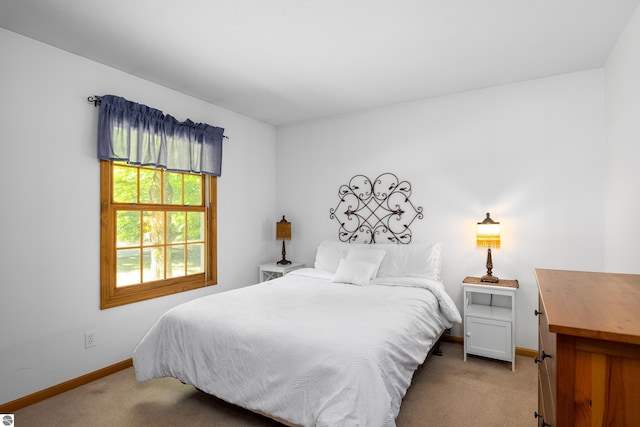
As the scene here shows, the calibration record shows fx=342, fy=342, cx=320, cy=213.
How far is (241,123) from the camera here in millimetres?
4156

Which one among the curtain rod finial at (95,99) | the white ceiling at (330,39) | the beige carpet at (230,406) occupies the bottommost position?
the beige carpet at (230,406)

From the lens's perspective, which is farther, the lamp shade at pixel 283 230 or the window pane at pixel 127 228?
the lamp shade at pixel 283 230

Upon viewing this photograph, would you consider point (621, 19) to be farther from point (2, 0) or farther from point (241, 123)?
point (2, 0)

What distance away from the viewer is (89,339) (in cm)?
270

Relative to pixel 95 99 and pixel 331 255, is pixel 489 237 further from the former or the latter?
pixel 95 99

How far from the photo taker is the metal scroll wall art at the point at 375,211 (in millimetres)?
3758

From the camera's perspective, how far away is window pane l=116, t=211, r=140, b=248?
2947mm

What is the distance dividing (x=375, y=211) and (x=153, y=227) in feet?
7.61

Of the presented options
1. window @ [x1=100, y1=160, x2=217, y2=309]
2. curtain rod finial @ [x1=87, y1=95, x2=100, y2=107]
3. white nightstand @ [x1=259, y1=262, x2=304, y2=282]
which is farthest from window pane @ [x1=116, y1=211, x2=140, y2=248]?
white nightstand @ [x1=259, y1=262, x2=304, y2=282]

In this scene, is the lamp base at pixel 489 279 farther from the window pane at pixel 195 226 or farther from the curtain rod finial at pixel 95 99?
the curtain rod finial at pixel 95 99

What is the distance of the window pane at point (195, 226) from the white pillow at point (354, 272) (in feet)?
4.96

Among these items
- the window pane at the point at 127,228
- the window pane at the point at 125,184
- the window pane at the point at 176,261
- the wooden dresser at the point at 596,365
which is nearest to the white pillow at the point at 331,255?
the window pane at the point at 176,261

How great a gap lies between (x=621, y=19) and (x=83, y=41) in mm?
3629

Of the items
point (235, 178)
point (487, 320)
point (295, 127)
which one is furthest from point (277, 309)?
point (295, 127)
